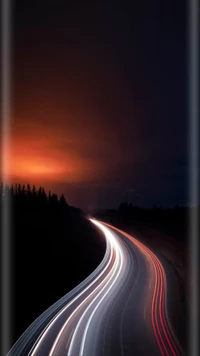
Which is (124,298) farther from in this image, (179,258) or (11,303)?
(179,258)

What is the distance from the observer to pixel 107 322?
1581cm

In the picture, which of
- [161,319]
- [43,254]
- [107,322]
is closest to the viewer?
[107,322]

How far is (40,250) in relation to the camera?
30.2 metres

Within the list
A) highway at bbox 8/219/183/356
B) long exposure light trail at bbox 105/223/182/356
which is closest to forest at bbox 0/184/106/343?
highway at bbox 8/219/183/356

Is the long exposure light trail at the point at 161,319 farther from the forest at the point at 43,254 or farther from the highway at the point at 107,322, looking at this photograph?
the forest at the point at 43,254

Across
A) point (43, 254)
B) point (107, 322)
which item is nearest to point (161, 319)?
point (107, 322)

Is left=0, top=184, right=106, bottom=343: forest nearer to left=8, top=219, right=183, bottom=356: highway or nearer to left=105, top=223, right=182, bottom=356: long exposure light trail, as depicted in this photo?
left=8, top=219, right=183, bottom=356: highway

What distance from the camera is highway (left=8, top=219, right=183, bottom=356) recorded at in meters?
13.2

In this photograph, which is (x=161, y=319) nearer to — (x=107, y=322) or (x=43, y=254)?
(x=107, y=322)

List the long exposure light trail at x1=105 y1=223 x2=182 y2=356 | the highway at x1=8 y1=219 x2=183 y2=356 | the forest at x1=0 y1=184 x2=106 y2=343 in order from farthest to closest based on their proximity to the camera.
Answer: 1. the forest at x1=0 y1=184 x2=106 y2=343
2. the long exposure light trail at x1=105 y1=223 x2=182 y2=356
3. the highway at x1=8 y1=219 x2=183 y2=356

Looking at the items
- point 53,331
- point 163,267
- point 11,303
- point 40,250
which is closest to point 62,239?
point 40,250

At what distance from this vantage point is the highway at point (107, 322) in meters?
13.2

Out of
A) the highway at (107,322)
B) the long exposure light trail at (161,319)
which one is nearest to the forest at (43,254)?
the highway at (107,322)

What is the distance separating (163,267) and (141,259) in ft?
10.6
